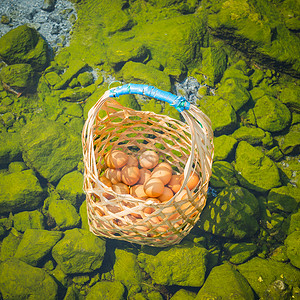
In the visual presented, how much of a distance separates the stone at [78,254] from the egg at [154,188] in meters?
0.69

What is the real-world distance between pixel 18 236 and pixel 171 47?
2543mm

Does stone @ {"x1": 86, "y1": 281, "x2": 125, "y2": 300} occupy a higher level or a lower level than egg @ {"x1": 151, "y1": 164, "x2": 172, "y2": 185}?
lower

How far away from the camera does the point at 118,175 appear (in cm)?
186

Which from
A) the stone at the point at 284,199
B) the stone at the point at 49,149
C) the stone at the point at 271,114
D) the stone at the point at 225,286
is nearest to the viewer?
the stone at the point at 225,286

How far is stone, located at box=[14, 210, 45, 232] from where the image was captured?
2.08 m

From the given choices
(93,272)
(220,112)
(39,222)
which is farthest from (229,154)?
(39,222)

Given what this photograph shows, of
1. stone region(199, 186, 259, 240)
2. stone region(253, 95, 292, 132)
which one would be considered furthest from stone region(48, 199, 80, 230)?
stone region(253, 95, 292, 132)

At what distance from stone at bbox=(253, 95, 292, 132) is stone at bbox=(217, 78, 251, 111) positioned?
0.17 meters

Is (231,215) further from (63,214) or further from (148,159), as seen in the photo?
(63,214)

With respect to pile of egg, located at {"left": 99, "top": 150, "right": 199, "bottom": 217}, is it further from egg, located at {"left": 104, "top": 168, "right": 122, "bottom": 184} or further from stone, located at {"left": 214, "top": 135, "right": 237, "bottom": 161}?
stone, located at {"left": 214, "top": 135, "right": 237, "bottom": 161}

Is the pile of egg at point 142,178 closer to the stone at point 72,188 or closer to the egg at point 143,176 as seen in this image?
the egg at point 143,176

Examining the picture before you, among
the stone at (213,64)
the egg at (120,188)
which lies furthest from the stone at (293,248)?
the stone at (213,64)

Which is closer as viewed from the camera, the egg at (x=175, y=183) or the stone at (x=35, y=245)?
the egg at (x=175, y=183)

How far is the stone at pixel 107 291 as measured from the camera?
177 cm
